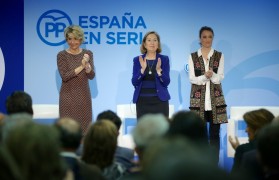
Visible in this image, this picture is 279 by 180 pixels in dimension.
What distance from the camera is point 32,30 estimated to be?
23.1ft

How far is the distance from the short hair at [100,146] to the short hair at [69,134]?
85 millimetres

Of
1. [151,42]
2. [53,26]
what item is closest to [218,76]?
[151,42]

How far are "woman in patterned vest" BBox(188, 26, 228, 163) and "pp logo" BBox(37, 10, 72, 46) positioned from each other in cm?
205

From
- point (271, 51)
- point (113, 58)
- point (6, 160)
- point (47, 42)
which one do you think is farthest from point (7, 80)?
point (6, 160)

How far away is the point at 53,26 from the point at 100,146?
14.5ft

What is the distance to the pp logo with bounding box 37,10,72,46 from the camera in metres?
6.97

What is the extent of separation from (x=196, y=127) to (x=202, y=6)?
4361 millimetres

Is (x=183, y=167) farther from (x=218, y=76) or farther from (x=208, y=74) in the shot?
(x=218, y=76)

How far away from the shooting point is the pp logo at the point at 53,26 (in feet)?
22.9

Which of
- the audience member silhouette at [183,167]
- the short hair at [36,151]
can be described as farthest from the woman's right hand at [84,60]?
the audience member silhouette at [183,167]

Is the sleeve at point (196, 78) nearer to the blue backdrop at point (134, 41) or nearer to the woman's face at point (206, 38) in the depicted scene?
the woman's face at point (206, 38)

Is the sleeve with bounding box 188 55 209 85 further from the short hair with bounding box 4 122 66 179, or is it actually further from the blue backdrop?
the short hair with bounding box 4 122 66 179

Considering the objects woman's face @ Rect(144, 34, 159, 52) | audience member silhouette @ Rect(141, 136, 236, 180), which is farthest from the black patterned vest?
audience member silhouette @ Rect(141, 136, 236, 180)

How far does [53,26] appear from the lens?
697 cm
